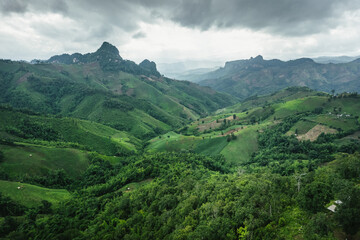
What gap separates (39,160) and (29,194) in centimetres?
3771

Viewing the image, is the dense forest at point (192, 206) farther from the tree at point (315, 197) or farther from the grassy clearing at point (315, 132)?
the grassy clearing at point (315, 132)

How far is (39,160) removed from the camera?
12375 centimetres

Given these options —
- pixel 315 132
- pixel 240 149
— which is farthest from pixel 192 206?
pixel 315 132

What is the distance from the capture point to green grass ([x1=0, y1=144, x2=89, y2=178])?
112 meters

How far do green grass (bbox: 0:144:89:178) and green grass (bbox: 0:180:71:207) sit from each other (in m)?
17.4

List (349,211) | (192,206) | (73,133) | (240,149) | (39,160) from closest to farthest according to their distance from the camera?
(349,211), (192,206), (39,160), (240,149), (73,133)

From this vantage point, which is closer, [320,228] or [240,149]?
[320,228]

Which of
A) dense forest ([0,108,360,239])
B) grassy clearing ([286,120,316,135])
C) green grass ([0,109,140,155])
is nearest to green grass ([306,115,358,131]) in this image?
grassy clearing ([286,120,316,135])

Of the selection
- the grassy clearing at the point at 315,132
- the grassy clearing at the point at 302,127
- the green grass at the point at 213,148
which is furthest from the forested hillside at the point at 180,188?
the green grass at the point at 213,148

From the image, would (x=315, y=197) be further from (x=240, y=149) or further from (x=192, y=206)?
(x=240, y=149)

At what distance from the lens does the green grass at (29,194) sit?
88269 mm

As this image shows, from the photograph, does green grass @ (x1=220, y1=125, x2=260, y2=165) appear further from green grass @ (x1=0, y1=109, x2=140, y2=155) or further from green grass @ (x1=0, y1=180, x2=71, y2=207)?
green grass @ (x1=0, y1=180, x2=71, y2=207)

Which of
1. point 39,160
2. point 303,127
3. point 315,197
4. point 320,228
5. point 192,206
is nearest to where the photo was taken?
point 320,228

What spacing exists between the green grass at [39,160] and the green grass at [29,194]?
17445 millimetres
